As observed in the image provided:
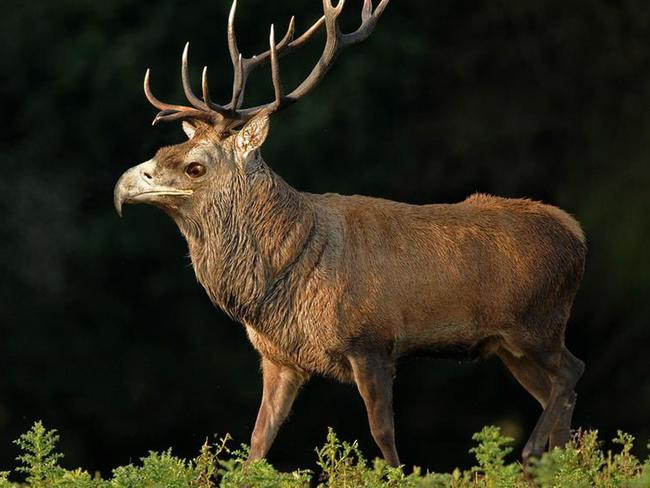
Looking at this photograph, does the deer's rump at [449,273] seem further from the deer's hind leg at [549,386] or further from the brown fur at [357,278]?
the deer's hind leg at [549,386]

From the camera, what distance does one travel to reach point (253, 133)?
8.64 m

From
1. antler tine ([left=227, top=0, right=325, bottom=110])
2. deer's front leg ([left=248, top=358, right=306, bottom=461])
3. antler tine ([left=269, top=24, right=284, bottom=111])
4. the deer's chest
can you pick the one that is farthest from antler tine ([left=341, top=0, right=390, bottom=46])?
deer's front leg ([left=248, top=358, right=306, bottom=461])

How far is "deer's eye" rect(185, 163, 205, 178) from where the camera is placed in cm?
855

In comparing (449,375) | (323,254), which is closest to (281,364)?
(323,254)

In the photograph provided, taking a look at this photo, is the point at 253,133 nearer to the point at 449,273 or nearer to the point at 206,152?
the point at 206,152

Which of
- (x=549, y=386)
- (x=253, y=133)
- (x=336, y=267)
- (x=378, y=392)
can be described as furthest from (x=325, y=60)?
(x=549, y=386)

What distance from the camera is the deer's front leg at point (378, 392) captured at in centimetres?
853

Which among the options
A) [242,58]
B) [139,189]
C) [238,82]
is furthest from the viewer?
[242,58]

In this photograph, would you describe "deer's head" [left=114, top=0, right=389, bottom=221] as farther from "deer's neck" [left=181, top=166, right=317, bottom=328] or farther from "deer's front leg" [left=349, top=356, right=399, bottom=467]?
"deer's front leg" [left=349, top=356, right=399, bottom=467]

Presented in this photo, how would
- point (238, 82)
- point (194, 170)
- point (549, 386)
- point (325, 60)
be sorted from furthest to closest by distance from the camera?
point (549, 386) → point (325, 60) → point (238, 82) → point (194, 170)

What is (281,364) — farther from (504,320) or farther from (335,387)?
(335,387)

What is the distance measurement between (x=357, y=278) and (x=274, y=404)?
2.58 ft

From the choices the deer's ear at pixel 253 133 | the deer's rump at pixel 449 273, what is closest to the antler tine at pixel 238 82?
the deer's ear at pixel 253 133

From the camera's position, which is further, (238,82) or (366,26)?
(366,26)
